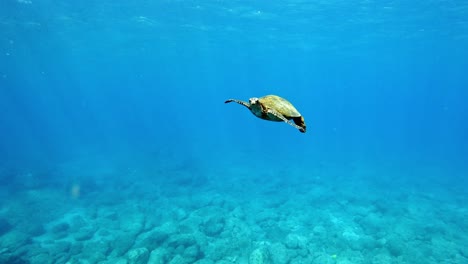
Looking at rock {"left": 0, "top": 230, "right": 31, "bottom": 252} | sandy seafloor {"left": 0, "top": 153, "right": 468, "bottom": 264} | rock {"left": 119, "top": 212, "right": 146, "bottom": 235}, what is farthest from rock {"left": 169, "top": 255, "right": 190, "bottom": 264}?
rock {"left": 0, "top": 230, "right": 31, "bottom": 252}

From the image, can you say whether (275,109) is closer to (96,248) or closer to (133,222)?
(96,248)

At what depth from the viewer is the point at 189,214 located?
14359 millimetres

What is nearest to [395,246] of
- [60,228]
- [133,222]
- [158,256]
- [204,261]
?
[204,261]

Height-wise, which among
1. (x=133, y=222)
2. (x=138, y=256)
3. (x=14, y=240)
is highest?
(x=14, y=240)

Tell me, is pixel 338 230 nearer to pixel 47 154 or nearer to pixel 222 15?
pixel 222 15

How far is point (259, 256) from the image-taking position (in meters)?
9.96

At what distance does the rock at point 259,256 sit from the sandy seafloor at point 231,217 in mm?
33

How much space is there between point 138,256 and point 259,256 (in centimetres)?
405

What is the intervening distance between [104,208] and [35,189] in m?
7.01

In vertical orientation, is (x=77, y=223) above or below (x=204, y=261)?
above

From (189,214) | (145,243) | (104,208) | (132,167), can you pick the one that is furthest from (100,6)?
(145,243)

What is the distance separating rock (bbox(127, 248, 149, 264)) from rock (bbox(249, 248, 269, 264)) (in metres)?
3.52

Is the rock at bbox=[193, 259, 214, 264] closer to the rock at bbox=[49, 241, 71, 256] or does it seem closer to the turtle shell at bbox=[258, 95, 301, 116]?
the rock at bbox=[49, 241, 71, 256]

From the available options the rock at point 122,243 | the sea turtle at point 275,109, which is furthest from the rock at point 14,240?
the sea turtle at point 275,109
